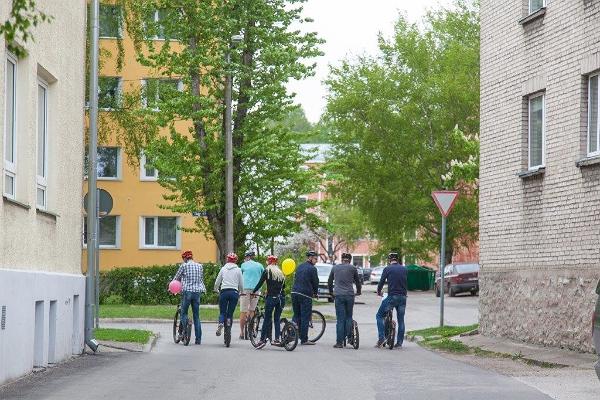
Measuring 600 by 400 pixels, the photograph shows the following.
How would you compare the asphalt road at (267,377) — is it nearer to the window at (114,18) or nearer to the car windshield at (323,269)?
the window at (114,18)

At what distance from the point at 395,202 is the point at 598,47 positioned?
152ft

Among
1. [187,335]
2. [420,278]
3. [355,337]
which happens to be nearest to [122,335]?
[187,335]

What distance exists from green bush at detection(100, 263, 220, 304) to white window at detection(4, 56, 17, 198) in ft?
97.3

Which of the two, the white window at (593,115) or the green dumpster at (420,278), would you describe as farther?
the green dumpster at (420,278)

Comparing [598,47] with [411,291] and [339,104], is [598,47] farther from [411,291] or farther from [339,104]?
[411,291]

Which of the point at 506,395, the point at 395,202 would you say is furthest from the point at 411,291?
the point at 506,395

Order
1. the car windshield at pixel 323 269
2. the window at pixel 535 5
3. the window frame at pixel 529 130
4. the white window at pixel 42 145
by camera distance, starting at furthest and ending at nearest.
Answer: the car windshield at pixel 323 269 → the window at pixel 535 5 → the window frame at pixel 529 130 → the white window at pixel 42 145

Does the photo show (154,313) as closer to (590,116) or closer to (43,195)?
(43,195)

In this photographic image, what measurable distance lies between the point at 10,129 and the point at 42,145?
2409mm

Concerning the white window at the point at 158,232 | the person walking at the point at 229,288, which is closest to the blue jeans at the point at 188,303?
the person walking at the point at 229,288

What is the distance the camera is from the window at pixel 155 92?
140 feet

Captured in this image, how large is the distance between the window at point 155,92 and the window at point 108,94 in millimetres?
902

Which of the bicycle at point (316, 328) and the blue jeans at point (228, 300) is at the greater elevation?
the blue jeans at point (228, 300)

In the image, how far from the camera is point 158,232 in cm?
5900
